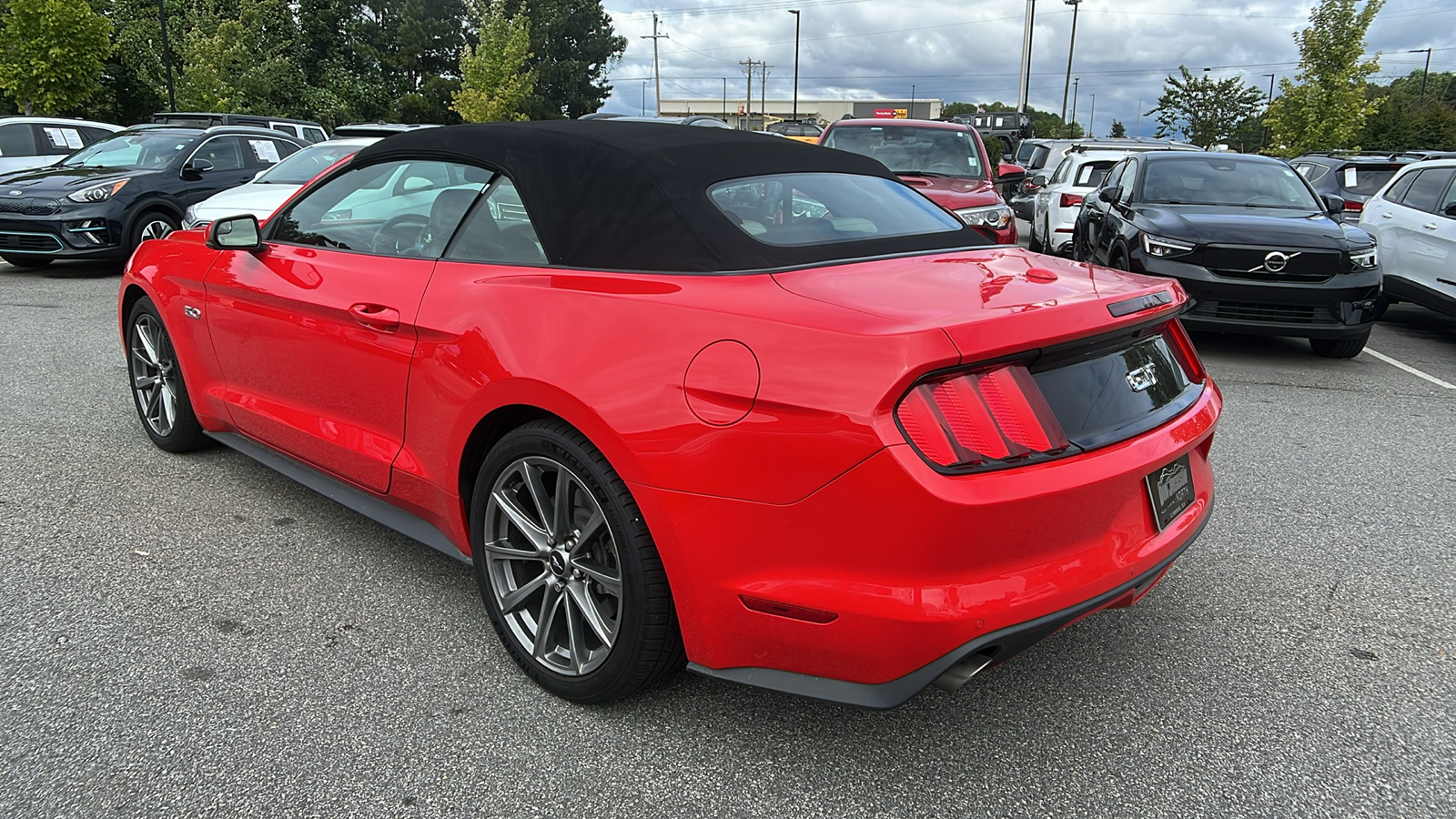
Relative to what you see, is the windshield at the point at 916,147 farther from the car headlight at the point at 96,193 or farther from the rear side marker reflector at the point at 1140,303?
the car headlight at the point at 96,193

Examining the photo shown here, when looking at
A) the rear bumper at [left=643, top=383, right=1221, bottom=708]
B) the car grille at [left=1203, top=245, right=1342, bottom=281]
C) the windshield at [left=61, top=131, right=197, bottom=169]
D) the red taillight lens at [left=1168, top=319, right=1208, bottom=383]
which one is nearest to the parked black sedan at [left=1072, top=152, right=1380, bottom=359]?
the car grille at [left=1203, top=245, right=1342, bottom=281]

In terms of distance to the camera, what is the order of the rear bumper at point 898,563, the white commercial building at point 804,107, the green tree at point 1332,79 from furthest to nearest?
the white commercial building at point 804,107
the green tree at point 1332,79
the rear bumper at point 898,563

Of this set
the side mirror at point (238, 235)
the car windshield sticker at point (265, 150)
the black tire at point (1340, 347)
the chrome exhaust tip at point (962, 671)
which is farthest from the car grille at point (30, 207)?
the black tire at point (1340, 347)

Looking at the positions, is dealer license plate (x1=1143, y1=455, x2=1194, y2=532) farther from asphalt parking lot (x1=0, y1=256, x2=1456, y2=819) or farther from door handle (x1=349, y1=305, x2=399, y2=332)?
door handle (x1=349, y1=305, x2=399, y2=332)

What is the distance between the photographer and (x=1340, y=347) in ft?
24.8

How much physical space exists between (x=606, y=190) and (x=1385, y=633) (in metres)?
2.76

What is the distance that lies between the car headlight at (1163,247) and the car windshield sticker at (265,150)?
1041 centimetres

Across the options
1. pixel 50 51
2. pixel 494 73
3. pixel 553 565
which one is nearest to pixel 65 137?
pixel 50 51

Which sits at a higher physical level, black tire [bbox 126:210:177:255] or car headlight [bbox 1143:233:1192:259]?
car headlight [bbox 1143:233:1192:259]

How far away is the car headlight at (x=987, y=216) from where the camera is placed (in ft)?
27.7

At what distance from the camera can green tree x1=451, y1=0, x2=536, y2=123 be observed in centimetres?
3503

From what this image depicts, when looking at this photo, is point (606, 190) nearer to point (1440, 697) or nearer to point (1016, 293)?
point (1016, 293)

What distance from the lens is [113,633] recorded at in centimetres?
300

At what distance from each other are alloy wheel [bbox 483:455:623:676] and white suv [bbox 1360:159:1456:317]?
8.21 meters
